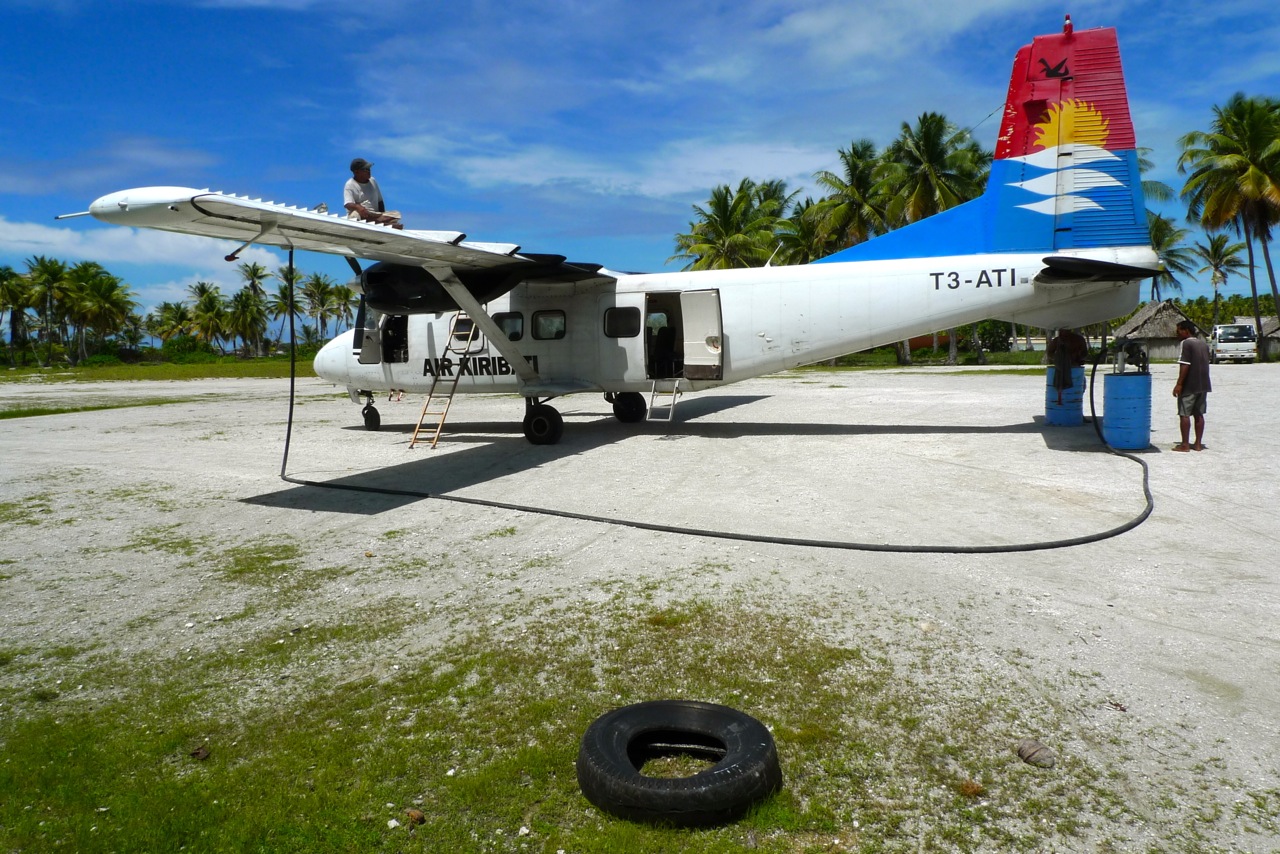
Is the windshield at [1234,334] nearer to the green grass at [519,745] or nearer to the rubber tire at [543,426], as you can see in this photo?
the rubber tire at [543,426]

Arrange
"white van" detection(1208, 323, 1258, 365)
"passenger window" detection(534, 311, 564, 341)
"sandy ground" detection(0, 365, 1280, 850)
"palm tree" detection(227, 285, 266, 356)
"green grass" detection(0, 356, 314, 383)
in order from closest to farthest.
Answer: "sandy ground" detection(0, 365, 1280, 850) < "passenger window" detection(534, 311, 564, 341) < "white van" detection(1208, 323, 1258, 365) < "green grass" detection(0, 356, 314, 383) < "palm tree" detection(227, 285, 266, 356)

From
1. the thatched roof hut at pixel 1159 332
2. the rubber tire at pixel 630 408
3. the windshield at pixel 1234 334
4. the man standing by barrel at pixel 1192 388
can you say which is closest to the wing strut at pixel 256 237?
the rubber tire at pixel 630 408

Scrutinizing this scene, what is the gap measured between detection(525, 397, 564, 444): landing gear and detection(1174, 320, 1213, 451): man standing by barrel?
27.9 feet

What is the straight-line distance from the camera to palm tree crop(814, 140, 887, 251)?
45.8 metres

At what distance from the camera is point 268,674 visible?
4.18 meters

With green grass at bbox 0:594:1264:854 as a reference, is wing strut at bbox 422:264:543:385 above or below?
above

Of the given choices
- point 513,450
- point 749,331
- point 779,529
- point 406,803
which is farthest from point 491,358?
point 406,803

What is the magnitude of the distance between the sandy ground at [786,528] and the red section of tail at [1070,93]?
4238 mm

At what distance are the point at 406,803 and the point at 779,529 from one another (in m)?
4.34

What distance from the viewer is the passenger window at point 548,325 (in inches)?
521

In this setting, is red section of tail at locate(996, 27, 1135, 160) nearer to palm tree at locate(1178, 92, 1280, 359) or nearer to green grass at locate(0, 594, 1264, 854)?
green grass at locate(0, 594, 1264, 854)

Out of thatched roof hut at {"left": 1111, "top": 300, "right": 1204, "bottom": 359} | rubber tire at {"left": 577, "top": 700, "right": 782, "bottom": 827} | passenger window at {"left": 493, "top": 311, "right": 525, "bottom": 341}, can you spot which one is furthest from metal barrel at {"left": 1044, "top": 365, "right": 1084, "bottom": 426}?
thatched roof hut at {"left": 1111, "top": 300, "right": 1204, "bottom": 359}

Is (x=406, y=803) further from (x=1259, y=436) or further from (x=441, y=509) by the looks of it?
(x=1259, y=436)

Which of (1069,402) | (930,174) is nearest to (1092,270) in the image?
(1069,402)
